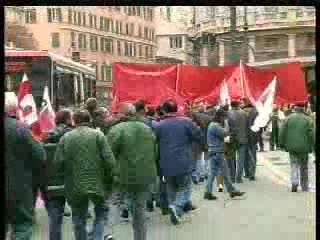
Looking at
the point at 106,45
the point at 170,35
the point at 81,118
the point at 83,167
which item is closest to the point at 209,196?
the point at 81,118

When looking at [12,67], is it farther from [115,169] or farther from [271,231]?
[115,169]

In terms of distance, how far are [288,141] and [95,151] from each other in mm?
7529

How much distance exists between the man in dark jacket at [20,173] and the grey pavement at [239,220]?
2.99m

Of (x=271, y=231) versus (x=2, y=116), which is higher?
(x=2, y=116)

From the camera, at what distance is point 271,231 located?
35.8 feet

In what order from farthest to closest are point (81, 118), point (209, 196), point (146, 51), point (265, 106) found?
point (146, 51), point (265, 106), point (209, 196), point (81, 118)

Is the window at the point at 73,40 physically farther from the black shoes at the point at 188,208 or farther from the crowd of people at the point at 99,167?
the black shoes at the point at 188,208

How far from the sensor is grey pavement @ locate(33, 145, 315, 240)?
10.7 m

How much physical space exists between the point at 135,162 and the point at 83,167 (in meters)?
1.17

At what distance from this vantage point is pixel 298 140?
15.2 metres

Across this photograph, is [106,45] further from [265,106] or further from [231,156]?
[265,106]

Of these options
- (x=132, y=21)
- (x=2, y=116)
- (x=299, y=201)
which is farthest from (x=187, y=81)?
(x=132, y=21)

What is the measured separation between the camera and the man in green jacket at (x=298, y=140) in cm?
1521

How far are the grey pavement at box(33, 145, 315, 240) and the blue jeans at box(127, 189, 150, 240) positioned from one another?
1152 mm
